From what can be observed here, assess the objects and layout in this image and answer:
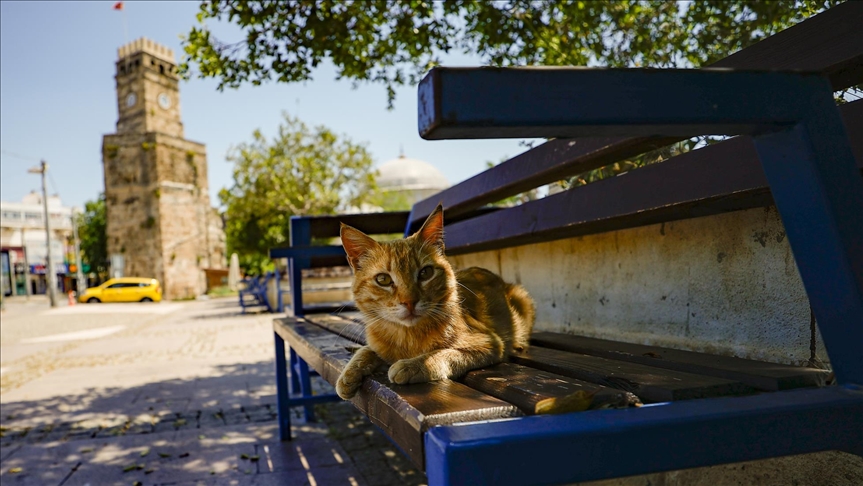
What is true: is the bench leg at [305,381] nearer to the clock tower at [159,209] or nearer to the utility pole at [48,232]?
the utility pole at [48,232]

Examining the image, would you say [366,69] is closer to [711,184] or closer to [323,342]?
[323,342]

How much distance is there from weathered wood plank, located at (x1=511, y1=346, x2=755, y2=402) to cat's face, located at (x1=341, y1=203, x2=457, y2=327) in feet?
1.21

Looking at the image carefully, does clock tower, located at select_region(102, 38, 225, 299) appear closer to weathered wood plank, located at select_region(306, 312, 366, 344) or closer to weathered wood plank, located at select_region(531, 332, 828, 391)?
weathered wood plank, located at select_region(306, 312, 366, 344)

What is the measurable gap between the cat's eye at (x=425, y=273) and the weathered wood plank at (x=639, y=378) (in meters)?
0.42

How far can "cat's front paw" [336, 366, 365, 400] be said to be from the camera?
167 cm

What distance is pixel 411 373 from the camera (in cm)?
155

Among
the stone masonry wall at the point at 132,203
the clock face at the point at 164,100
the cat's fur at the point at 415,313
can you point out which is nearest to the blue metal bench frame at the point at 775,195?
the cat's fur at the point at 415,313

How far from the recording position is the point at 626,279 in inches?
113

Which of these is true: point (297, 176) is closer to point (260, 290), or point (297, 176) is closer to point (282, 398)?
point (260, 290)

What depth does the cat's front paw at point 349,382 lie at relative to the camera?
5.49 ft

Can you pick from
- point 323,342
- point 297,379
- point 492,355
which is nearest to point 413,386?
point 492,355

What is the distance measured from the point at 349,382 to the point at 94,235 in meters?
66.4

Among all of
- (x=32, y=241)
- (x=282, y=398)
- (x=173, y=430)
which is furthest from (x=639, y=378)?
(x=32, y=241)

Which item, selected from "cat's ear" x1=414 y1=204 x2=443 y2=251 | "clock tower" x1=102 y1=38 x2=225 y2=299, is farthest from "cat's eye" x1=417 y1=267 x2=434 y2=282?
"clock tower" x1=102 y1=38 x2=225 y2=299
